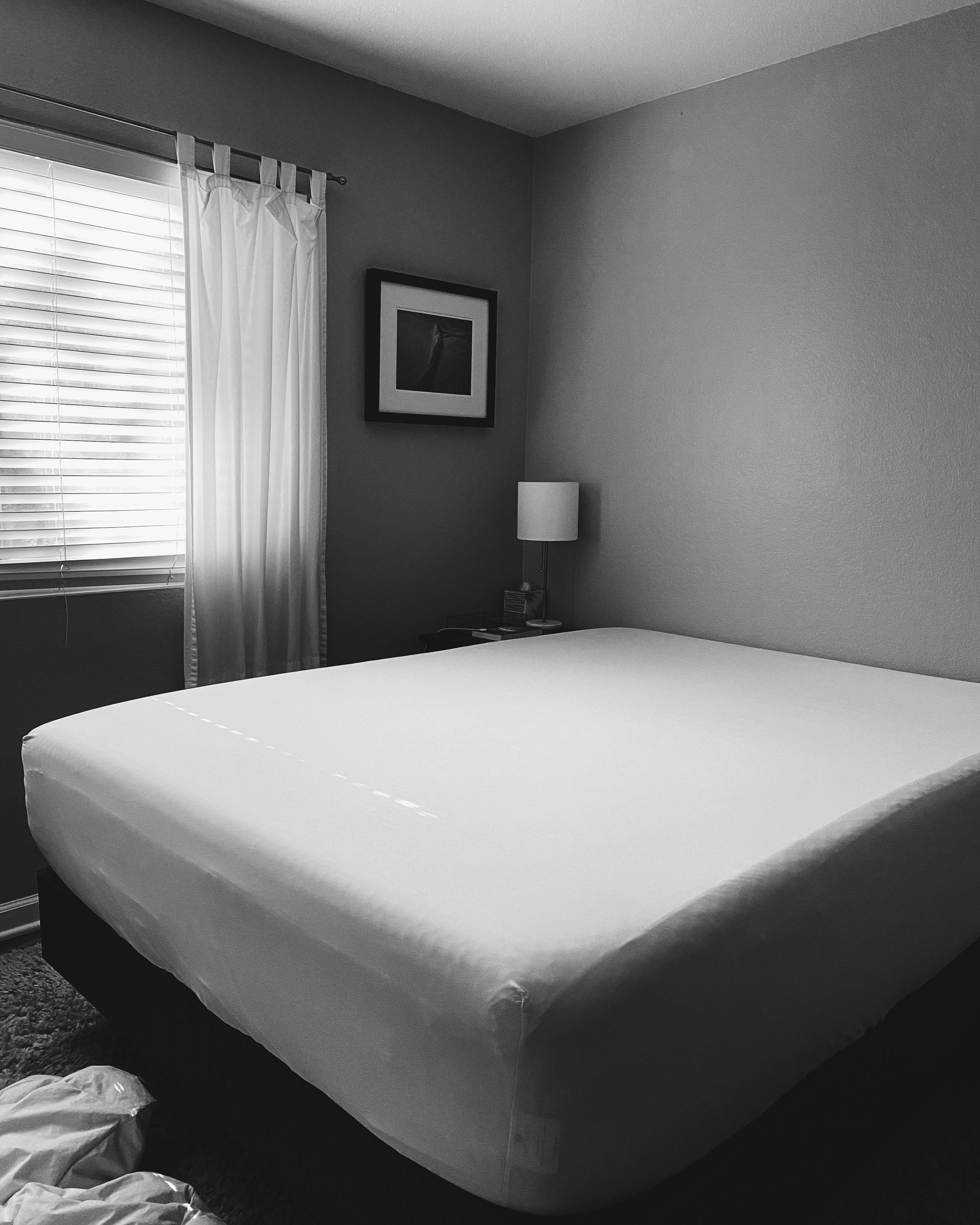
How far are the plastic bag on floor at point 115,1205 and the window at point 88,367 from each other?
171 centimetres

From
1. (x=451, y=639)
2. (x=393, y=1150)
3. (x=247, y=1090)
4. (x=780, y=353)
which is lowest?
(x=247, y=1090)

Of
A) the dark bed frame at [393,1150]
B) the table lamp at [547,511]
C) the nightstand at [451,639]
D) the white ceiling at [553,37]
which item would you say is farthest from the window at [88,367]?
the table lamp at [547,511]

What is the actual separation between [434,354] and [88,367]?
1361 mm

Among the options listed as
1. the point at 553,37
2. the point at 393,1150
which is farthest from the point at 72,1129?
the point at 553,37

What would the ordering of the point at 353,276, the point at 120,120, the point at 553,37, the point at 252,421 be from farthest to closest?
the point at 353,276
the point at 252,421
the point at 553,37
the point at 120,120

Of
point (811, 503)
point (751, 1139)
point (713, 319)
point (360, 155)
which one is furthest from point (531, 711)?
point (360, 155)

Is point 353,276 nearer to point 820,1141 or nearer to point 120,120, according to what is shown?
point 120,120

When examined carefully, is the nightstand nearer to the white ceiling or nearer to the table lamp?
the table lamp

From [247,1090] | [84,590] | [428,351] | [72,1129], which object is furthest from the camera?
[428,351]

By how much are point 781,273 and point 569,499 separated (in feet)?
3.65

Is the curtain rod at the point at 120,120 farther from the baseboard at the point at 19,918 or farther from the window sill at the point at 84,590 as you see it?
the baseboard at the point at 19,918

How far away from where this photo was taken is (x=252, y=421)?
3.18 meters

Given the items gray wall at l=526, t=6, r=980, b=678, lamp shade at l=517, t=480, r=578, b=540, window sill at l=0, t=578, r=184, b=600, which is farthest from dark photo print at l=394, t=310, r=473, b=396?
window sill at l=0, t=578, r=184, b=600

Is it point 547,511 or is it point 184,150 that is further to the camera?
point 547,511
